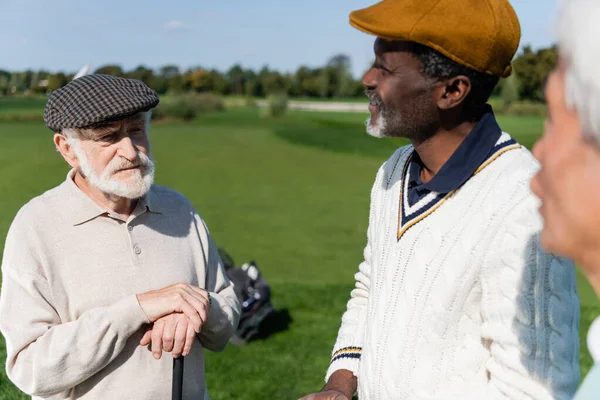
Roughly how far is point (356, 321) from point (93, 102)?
1.20m

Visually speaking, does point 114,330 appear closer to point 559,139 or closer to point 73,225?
point 73,225

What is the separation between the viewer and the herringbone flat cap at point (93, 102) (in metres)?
2.28

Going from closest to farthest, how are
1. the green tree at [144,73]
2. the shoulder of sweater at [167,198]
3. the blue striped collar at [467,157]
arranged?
the blue striped collar at [467,157] < the shoulder of sweater at [167,198] < the green tree at [144,73]

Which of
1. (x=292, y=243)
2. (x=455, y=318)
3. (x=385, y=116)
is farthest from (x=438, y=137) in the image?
(x=292, y=243)

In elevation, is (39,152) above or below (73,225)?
below

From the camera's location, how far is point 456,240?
5.61 feet

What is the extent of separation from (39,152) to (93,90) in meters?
15.7

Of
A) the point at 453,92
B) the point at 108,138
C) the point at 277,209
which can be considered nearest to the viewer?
the point at 453,92

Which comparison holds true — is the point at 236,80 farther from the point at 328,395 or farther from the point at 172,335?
the point at 328,395

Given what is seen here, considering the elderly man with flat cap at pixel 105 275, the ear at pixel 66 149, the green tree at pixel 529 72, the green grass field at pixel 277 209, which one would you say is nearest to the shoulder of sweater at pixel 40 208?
the elderly man with flat cap at pixel 105 275

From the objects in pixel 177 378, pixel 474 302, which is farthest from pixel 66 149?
pixel 474 302

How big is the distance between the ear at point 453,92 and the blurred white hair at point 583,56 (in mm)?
957

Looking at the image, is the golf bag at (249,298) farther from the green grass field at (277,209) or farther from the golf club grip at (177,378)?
the golf club grip at (177,378)

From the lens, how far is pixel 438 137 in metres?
1.89
